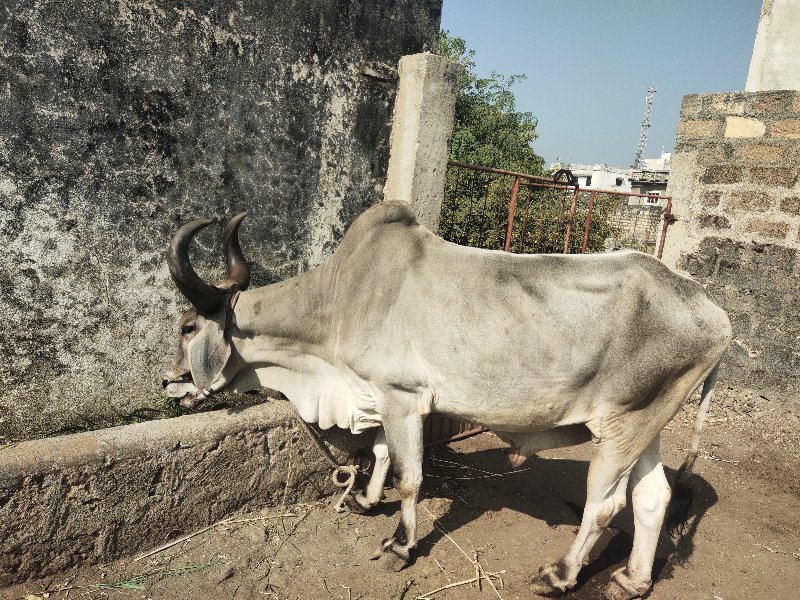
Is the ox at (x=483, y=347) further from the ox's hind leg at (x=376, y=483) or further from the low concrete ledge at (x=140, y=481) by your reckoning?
the ox's hind leg at (x=376, y=483)

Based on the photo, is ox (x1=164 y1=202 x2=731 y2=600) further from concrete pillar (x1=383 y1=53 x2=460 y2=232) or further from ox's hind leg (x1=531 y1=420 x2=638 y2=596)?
concrete pillar (x1=383 y1=53 x2=460 y2=232)

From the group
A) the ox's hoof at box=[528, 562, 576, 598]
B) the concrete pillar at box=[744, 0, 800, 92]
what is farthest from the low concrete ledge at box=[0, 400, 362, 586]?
the concrete pillar at box=[744, 0, 800, 92]

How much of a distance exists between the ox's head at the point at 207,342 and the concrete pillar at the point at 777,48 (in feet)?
16.4

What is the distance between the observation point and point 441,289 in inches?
117

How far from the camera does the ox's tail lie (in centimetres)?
319

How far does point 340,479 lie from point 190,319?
1.32 metres

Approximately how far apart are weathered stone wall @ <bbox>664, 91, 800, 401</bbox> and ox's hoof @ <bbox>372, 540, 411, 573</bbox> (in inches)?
129

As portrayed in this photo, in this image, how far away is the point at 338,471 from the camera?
3.69 m

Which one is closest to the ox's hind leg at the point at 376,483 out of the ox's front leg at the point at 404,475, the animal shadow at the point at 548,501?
the animal shadow at the point at 548,501

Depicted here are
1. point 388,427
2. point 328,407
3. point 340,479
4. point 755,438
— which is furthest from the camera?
point 755,438

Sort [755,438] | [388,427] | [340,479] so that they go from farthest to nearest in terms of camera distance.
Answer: [755,438] → [340,479] → [388,427]

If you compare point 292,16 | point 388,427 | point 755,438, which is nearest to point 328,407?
point 388,427

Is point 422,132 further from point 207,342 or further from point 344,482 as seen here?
point 344,482

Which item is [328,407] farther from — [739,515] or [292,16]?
[739,515]
